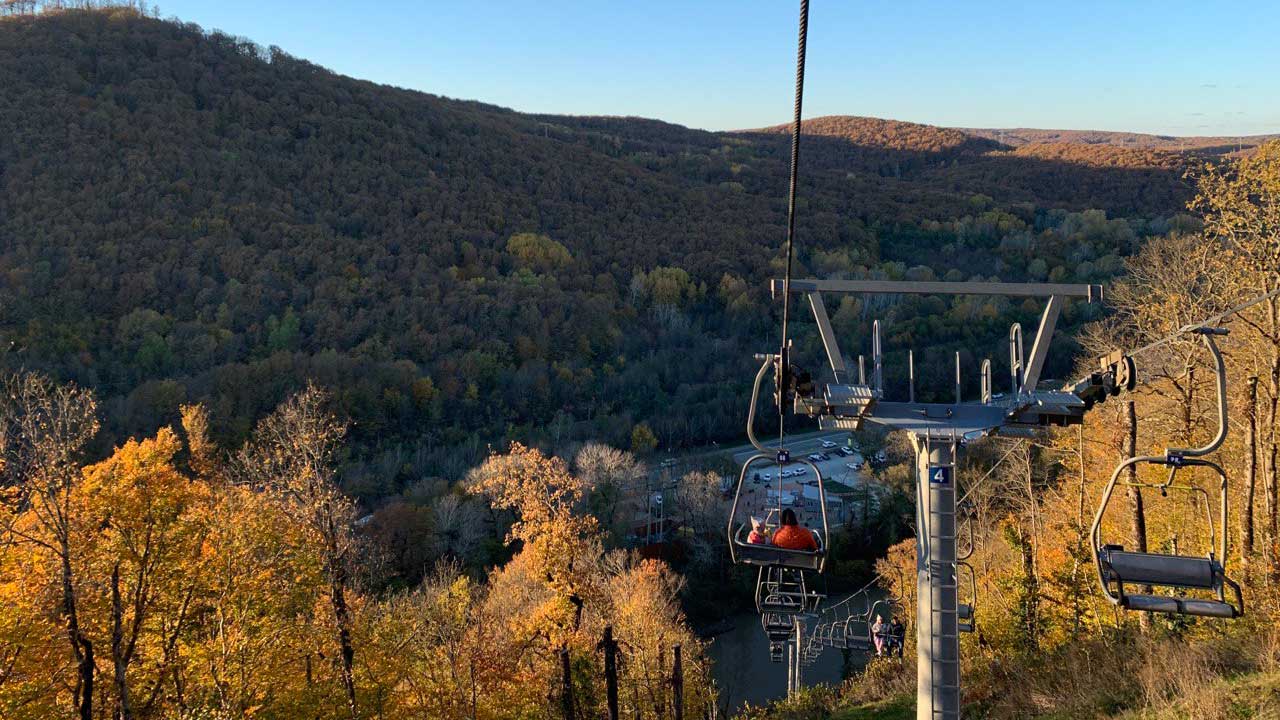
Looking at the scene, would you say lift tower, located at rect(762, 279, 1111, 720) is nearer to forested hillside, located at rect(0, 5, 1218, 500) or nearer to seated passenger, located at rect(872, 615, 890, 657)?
seated passenger, located at rect(872, 615, 890, 657)

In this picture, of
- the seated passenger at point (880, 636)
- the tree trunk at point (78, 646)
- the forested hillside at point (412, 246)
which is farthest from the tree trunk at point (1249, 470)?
the forested hillside at point (412, 246)

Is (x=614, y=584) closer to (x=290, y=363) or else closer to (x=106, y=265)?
(x=290, y=363)

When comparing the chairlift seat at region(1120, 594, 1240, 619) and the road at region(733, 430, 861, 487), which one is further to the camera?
the road at region(733, 430, 861, 487)

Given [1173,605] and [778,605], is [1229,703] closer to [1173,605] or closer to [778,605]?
[1173,605]

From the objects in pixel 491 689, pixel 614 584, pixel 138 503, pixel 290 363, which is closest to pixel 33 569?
pixel 138 503

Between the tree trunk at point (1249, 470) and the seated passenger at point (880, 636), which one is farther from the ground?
the tree trunk at point (1249, 470)

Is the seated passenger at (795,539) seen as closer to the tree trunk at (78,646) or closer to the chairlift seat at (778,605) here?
the chairlift seat at (778,605)

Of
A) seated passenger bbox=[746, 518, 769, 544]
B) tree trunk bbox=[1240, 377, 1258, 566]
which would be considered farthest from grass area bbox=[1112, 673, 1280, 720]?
tree trunk bbox=[1240, 377, 1258, 566]
